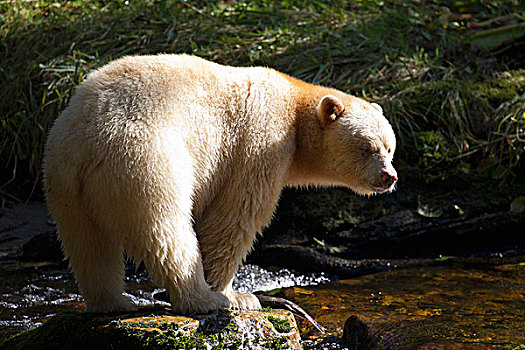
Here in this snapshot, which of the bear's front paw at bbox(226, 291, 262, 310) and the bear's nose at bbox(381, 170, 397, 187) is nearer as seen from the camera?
the bear's front paw at bbox(226, 291, 262, 310)

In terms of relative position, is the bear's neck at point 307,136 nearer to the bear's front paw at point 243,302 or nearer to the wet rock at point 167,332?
the bear's front paw at point 243,302

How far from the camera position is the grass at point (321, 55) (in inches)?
280

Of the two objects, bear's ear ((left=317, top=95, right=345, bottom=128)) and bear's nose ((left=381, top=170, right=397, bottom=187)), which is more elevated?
bear's ear ((left=317, top=95, right=345, bottom=128))

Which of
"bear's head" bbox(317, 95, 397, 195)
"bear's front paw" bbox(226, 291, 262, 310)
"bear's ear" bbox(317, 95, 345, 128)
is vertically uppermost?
"bear's ear" bbox(317, 95, 345, 128)

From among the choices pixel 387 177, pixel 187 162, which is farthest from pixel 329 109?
pixel 187 162

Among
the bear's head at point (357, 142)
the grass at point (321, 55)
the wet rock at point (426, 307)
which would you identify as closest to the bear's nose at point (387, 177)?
the bear's head at point (357, 142)

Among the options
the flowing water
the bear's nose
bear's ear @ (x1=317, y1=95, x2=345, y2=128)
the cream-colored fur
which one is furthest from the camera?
the flowing water

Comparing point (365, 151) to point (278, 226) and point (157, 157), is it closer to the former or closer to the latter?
point (157, 157)

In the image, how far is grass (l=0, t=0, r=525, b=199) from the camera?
712 centimetres

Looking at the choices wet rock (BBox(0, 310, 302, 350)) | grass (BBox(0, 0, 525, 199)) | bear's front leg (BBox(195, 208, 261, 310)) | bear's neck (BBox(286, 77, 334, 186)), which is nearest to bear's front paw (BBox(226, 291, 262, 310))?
bear's front leg (BBox(195, 208, 261, 310))

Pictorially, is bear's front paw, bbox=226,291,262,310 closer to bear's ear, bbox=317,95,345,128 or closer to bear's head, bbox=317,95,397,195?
bear's head, bbox=317,95,397,195

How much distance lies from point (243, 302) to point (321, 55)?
501 cm

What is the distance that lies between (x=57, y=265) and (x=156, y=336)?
3.04 metres

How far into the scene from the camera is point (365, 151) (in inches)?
174
